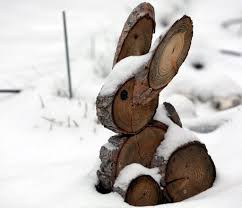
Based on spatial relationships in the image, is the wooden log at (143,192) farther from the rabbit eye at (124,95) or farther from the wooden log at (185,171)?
the rabbit eye at (124,95)

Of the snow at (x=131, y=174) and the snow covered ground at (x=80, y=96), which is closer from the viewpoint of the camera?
the snow at (x=131, y=174)

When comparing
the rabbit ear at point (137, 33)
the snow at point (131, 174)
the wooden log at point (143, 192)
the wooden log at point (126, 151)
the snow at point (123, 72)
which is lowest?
the wooden log at point (143, 192)

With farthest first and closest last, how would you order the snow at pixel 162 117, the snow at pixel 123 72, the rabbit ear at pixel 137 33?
the snow at pixel 162 117
the rabbit ear at pixel 137 33
the snow at pixel 123 72

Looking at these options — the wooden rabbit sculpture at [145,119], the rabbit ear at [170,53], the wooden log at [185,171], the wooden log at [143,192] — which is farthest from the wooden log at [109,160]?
the rabbit ear at [170,53]

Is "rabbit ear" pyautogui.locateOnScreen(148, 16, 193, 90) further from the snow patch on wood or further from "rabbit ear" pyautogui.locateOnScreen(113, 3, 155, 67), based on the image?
the snow patch on wood

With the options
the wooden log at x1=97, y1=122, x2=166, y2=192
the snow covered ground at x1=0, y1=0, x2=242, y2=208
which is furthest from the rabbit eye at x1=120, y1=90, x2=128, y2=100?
the snow covered ground at x1=0, y1=0, x2=242, y2=208

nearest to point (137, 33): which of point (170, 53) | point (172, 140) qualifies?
point (170, 53)

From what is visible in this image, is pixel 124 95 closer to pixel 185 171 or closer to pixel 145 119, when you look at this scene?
pixel 145 119

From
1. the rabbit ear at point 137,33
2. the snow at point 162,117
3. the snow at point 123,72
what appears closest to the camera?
the snow at point 123,72
